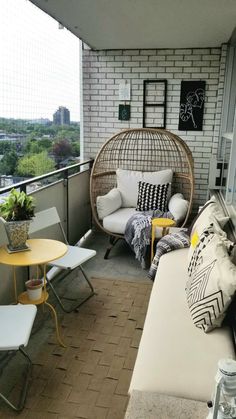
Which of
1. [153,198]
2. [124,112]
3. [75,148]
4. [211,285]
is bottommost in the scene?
[153,198]

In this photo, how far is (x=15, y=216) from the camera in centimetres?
217

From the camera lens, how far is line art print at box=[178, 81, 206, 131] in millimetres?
3965

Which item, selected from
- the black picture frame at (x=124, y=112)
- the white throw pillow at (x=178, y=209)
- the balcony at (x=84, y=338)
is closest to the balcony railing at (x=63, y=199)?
the balcony at (x=84, y=338)

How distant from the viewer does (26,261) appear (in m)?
2.06

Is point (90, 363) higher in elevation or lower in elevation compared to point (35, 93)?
lower

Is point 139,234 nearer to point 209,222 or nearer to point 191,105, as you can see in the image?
point 209,222

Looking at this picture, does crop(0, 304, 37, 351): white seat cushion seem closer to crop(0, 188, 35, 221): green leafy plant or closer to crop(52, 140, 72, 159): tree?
crop(0, 188, 35, 221): green leafy plant

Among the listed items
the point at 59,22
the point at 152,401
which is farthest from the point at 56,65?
the point at 152,401

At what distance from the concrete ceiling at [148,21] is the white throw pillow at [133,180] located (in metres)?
1.44

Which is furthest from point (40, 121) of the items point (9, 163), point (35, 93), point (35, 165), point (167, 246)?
point (167, 246)

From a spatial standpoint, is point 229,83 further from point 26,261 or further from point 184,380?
point 184,380

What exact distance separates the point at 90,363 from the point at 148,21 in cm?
280

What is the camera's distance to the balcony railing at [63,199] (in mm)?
2451

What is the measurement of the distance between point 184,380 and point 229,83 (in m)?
3.32
